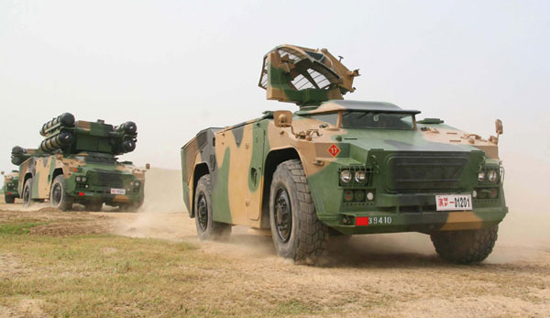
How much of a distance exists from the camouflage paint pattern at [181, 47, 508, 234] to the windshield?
7cm

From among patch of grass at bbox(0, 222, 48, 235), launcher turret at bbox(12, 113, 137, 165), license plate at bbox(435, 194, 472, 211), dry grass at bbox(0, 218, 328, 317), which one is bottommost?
dry grass at bbox(0, 218, 328, 317)

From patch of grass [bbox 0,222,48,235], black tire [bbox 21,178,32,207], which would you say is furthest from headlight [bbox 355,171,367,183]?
black tire [bbox 21,178,32,207]

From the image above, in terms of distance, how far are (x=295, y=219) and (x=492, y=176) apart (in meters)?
2.12

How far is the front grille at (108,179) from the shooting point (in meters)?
18.6

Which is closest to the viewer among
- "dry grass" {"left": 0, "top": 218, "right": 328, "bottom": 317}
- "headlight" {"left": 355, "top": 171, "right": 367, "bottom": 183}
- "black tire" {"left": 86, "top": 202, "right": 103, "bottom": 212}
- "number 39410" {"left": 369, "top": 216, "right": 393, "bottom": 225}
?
"dry grass" {"left": 0, "top": 218, "right": 328, "bottom": 317}

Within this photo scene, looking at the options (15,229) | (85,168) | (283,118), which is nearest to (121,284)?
(283,118)

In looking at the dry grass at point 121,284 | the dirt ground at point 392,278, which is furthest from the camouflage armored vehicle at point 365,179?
the dry grass at point 121,284

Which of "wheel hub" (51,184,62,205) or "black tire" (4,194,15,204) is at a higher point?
"wheel hub" (51,184,62,205)

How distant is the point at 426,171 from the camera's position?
18.8 ft

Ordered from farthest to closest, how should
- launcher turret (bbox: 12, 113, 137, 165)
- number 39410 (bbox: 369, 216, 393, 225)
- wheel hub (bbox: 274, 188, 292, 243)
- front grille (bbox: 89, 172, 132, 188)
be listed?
1. launcher turret (bbox: 12, 113, 137, 165)
2. front grille (bbox: 89, 172, 132, 188)
3. wheel hub (bbox: 274, 188, 292, 243)
4. number 39410 (bbox: 369, 216, 393, 225)

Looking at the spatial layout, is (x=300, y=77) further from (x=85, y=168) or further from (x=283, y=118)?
(x=85, y=168)

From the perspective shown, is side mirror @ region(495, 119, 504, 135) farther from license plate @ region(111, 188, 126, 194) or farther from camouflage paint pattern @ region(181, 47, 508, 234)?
license plate @ region(111, 188, 126, 194)

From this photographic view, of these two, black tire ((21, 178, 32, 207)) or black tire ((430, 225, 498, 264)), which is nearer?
black tire ((430, 225, 498, 264))

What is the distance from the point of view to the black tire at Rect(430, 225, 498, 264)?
6.23 metres
